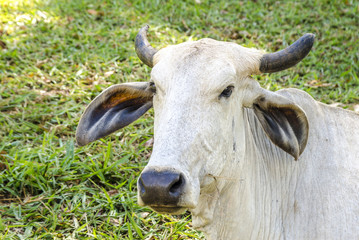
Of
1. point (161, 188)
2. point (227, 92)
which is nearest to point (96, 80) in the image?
point (227, 92)

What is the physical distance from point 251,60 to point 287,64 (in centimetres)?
24

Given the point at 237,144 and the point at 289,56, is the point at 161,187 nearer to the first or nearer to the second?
the point at 237,144

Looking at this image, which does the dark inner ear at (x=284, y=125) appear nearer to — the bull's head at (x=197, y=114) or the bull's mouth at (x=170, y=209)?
the bull's head at (x=197, y=114)

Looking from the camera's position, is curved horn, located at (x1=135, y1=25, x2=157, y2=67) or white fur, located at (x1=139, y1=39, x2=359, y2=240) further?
curved horn, located at (x1=135, y1=25, x2=157, y2=67)

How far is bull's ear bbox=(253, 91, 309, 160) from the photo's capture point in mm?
2963

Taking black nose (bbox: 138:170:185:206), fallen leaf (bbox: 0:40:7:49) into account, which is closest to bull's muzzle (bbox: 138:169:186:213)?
black nose (bbox: 138:170:185:206)

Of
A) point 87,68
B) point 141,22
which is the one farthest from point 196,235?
point 141,22

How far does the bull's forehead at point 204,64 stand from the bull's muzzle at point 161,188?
0.61 m

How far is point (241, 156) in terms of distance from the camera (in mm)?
2820

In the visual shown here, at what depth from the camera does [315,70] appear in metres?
6.39

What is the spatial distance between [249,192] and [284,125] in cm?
52

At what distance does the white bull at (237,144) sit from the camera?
7.88 feet

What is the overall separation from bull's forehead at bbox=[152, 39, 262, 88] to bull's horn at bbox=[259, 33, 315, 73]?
0.07 metres

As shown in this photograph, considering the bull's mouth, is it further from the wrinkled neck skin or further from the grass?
the grass
